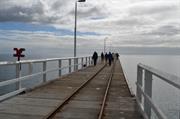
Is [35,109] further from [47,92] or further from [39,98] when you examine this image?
[47,92]

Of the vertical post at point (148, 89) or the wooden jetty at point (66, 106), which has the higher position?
the vertical post at point (148, 89)

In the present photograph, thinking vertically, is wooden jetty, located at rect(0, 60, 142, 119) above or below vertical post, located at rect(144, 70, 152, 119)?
below

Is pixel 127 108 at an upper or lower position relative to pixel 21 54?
lower

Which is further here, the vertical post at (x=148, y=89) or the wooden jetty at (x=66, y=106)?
the wooden jetty at (x=66, y=106)

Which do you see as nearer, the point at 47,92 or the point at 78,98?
the point at 78,98

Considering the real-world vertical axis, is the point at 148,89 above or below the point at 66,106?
above

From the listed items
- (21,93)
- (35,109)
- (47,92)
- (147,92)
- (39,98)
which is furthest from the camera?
(47,92)

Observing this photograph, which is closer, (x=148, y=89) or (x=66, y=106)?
(x=148, y=89)

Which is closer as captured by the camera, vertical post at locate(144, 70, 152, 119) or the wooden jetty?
vertical post at locate(144, 70, 152, 119)

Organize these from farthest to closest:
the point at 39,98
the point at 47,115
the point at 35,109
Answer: the point at 39,98 → the point at 35,109 → the point at 47,115

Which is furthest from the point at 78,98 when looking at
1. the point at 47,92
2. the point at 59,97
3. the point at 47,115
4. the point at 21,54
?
the point at 47,115

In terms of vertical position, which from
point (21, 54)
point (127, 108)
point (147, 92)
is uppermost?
point (21, 54)

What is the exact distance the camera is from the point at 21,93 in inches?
521

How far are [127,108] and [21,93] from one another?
4403 mm
